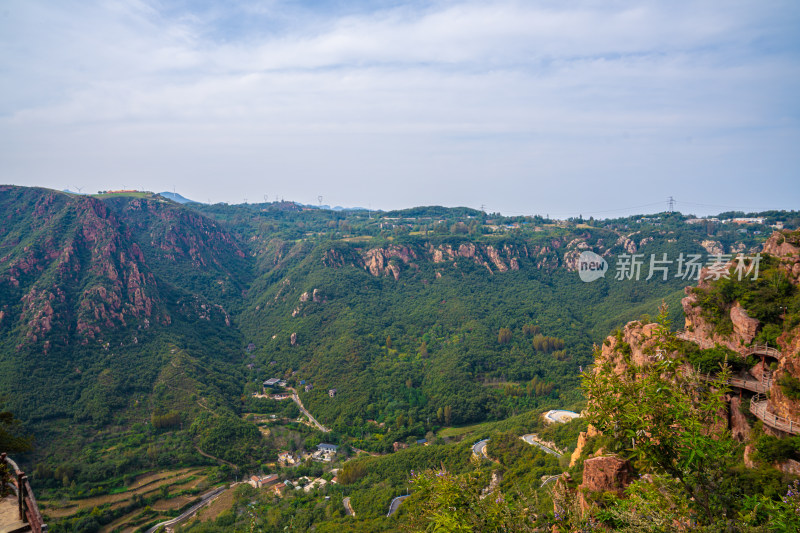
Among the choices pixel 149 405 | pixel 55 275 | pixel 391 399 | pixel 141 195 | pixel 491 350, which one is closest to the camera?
pixel 149 405

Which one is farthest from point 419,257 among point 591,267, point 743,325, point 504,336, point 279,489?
point 743,325

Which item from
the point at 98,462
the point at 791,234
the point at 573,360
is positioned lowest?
the point at 98,462

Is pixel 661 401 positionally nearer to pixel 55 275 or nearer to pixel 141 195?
pixel 55 275

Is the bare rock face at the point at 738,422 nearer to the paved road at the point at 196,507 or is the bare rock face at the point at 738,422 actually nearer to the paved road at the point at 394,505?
the paved road at the point at 394,505

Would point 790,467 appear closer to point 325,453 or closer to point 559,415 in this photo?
point 559,415

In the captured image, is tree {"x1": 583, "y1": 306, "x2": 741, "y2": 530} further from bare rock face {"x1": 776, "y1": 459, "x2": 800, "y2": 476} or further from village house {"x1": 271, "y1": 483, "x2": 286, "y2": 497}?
village house {"x1": 271, "y1": 483, "x2": 286, "y2": 497}

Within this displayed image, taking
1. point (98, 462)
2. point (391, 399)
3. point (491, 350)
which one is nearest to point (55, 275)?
point (98, 462)

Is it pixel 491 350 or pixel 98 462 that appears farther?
pixel 491 350
